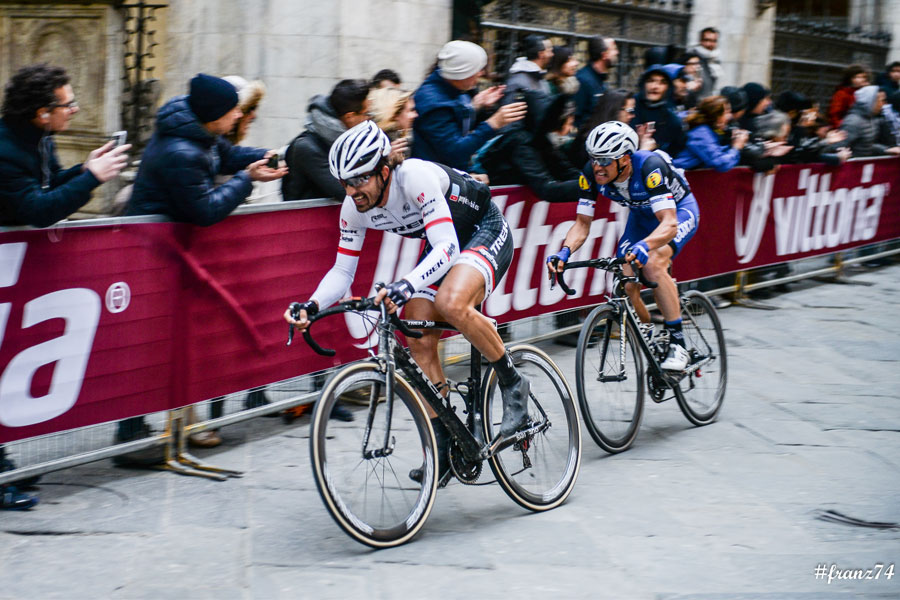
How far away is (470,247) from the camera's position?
5.04 metres

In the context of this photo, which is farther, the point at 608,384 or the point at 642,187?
the point at 642,187

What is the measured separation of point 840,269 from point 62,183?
32.5 ft

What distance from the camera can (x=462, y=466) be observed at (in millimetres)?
5074

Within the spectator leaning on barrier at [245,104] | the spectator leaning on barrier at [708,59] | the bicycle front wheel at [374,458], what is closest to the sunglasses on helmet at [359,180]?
the bicycle front wheel at [374,458]

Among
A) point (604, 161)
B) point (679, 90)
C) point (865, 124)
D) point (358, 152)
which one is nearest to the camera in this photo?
point (358, 152)

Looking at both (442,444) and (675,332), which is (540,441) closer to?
(442,444)

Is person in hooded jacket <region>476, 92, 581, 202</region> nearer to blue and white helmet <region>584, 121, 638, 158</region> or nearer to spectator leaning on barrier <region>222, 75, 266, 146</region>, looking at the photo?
blue and white helmet <region>584, 121, 638, 158</region>

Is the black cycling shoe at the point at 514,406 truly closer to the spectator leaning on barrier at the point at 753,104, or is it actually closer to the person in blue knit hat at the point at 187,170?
the person in blue knit hat at the point at 187,170

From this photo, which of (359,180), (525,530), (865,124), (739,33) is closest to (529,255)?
(525,530)

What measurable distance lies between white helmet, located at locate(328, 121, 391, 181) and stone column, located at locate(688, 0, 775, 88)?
1296cm

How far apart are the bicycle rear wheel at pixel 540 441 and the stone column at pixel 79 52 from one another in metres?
7.21

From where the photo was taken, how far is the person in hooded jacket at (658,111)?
918 cm

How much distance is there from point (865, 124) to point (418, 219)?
31.6ft

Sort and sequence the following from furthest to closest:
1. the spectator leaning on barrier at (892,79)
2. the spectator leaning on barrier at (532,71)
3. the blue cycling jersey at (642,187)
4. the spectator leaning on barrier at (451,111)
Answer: the spectator leaning on barrier at (892,79) → the spectator leaning on barrier at (532,71) → the spectator leaning on barrier at (451,111) → the blue cycling jersey at (642,187)
